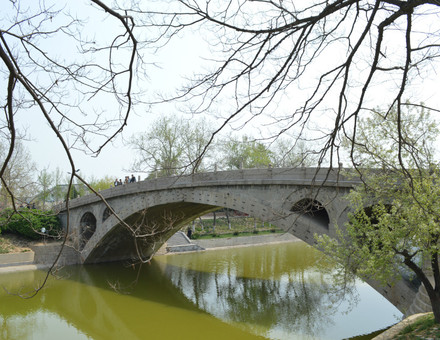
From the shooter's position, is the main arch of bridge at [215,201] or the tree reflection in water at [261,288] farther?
the tree reflection in water at [261,288]

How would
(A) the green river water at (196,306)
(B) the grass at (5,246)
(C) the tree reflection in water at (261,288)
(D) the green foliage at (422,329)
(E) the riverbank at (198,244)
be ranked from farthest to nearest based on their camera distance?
(B) the grass at (5,246) < (E) the riverbank at (198,244) < (C) the tree reflection in water at (261,288) < (A) the green river water at (196,306) < (D) the green foliage at (422,329)

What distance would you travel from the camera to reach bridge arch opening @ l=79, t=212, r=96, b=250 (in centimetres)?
2644

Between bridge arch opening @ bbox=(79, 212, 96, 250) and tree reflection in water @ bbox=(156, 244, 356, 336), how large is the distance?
16.7 feet

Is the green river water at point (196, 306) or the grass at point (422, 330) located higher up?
the grass at point (422, 330)

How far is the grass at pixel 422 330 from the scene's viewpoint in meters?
7.02

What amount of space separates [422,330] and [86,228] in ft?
73.8

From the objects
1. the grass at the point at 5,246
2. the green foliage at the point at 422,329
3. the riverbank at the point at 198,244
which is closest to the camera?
the green foliage at the point at 422,329

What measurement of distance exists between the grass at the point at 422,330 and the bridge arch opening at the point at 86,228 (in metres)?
20.9

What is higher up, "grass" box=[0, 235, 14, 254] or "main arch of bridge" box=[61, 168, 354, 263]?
"main arch of bridge" box=[61, 168, 354, 263]

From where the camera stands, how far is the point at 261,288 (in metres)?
18.6

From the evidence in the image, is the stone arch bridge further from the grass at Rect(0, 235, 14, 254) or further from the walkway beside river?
the grass at Rect(0, 235, 14, 254)

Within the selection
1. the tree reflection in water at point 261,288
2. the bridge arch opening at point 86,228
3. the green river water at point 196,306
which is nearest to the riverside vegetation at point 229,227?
the tree reflection in water at point 261,288

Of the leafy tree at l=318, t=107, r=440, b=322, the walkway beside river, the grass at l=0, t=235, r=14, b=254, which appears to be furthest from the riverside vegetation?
the leafy tree at l=318, t=107, r=440, b=322

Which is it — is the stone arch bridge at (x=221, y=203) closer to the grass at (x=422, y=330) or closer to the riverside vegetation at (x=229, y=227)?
the grass at (x=422, y=330)
